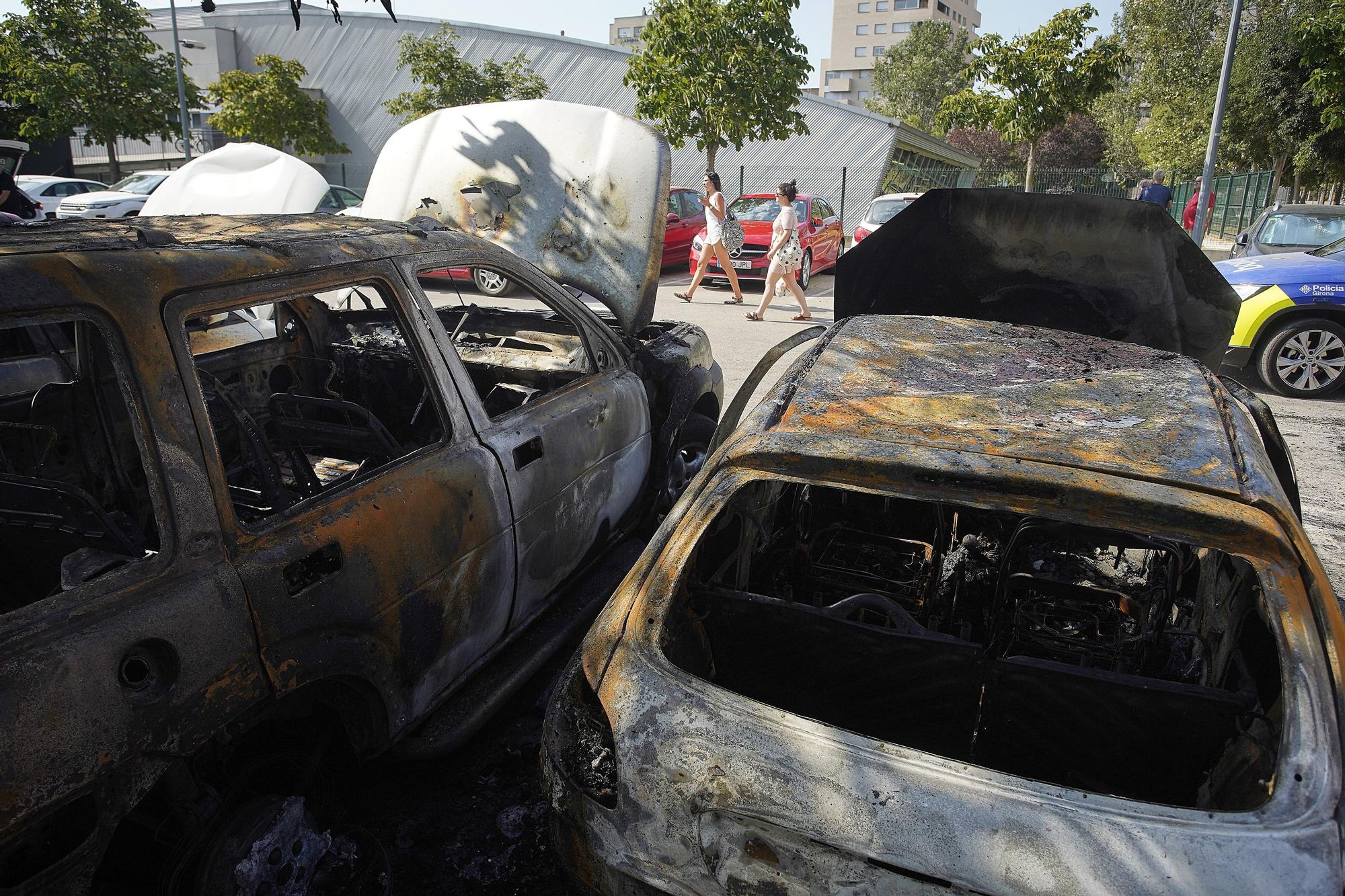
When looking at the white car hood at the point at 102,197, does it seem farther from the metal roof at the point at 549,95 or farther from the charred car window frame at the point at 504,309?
the charred car window frame at the point at 504,309

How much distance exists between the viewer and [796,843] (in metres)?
1.56

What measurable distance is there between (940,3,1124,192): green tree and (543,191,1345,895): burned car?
1656cm

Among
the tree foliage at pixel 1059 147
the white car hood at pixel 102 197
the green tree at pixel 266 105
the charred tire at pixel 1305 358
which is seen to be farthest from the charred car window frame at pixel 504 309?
the tree foliage at pixel 1059 147

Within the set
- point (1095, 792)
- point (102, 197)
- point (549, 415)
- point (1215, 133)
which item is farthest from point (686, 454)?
point (102, 197)

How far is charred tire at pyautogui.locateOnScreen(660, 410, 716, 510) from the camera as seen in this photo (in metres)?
4.01

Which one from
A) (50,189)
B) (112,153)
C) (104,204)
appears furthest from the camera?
(112,153)

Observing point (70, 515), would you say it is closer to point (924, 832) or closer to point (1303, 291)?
point (924, 832)

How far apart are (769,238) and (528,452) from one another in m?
11.3

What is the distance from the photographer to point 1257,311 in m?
7.32

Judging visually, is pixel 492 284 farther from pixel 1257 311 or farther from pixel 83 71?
pixel 83 71

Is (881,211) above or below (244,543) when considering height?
above

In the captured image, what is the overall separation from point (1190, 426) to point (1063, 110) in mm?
18579

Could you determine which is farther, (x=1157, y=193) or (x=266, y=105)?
(x=266, y=105)

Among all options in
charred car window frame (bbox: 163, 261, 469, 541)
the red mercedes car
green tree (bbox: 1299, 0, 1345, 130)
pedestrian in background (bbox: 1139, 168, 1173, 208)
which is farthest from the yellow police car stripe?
green tree (bbox: 1299, 0, 1345, 130)
